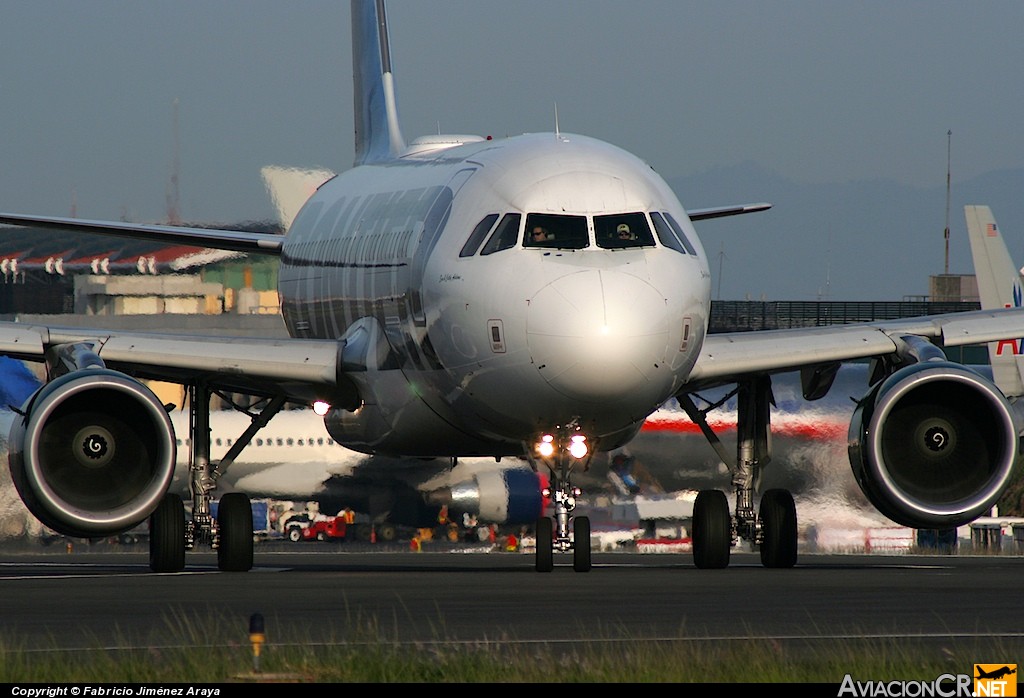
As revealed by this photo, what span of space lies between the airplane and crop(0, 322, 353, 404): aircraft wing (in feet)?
0.09

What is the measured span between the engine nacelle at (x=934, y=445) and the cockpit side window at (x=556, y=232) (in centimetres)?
424

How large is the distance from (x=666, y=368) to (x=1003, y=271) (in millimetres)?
24290

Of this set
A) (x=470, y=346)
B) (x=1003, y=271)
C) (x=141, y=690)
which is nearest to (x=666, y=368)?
(x=470, y=346)

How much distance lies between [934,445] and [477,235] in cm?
582

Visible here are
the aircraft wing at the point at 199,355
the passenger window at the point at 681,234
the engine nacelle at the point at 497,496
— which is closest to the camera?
the passenger window at the point at 681,234

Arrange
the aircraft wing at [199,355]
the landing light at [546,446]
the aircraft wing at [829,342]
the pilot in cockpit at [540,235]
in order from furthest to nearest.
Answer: the aircraft wing at [829,342] → the aircraft wing at [199,355] → the landing light at [546,446] → the pilot in cockpit at [540,235]

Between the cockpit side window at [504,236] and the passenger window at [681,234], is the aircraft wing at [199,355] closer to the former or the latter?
the cockpit side window at [504,236]

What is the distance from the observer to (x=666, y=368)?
72.7ft

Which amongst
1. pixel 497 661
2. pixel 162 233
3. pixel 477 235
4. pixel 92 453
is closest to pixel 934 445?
pixel 477 235

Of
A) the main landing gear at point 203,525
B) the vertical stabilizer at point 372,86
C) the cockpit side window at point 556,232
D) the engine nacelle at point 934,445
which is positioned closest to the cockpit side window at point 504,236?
the cockpit side window at point 556,232

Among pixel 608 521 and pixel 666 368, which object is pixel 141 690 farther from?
pixel 608 521

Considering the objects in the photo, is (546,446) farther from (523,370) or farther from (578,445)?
(523,370)

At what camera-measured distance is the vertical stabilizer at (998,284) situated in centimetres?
4409

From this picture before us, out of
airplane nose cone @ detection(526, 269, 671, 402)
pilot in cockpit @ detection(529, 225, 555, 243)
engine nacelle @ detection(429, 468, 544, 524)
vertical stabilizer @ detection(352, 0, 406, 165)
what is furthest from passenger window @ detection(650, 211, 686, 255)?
engine nacelle @ detection(429, 468, 544, 524)
